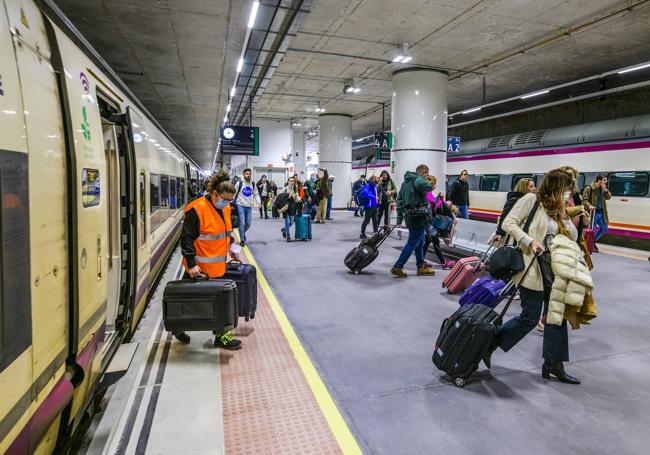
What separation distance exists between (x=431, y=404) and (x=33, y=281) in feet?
8.39

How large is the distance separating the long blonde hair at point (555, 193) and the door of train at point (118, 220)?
3.51m

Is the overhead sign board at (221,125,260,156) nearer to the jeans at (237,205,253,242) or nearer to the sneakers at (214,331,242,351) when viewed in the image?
the jeans at (237,205,253,242)

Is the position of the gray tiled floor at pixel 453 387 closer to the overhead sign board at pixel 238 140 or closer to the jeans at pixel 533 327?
the jeans at pixel 533 327

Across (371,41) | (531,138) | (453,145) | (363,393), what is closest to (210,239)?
(363,393)

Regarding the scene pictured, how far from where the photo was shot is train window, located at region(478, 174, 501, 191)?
1356cm

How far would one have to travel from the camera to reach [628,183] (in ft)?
32.2

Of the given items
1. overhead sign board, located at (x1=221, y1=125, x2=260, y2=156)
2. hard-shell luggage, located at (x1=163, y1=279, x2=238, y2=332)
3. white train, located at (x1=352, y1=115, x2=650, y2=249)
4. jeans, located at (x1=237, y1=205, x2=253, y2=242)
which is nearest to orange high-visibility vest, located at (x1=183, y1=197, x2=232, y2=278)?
hard-shell luggage, located at (x1=163, y1=279, x2=238, y2=332)

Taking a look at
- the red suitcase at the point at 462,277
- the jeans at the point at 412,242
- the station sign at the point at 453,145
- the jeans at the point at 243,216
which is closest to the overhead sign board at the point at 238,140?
the jeans at the point at 243,216

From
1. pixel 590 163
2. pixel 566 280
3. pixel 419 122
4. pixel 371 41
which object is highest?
pixel 371 41

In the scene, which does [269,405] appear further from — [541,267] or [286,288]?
[286,288]

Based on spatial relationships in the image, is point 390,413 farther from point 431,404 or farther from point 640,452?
point 640,452

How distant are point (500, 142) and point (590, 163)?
335 cm

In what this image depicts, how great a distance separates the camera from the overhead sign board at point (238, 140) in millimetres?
15383

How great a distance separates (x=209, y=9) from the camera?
21.6 ft
